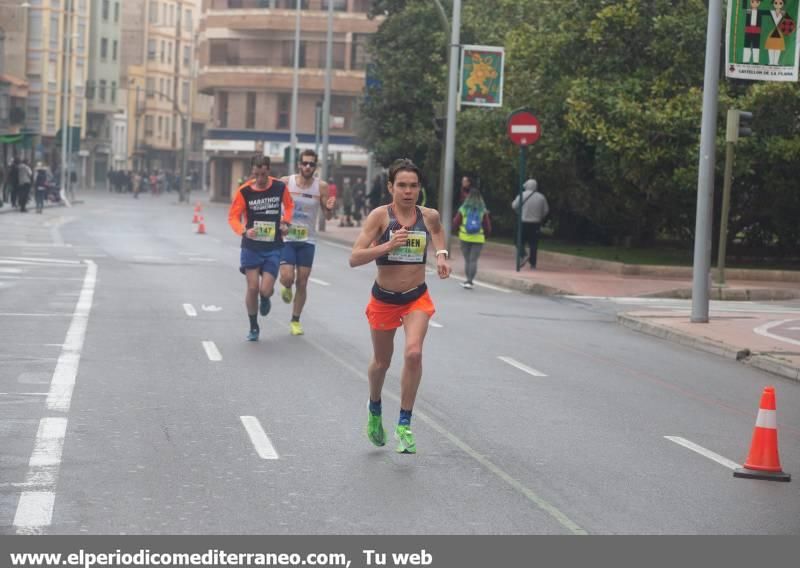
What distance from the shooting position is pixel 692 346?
802 inches

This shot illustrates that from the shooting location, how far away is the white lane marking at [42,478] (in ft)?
27.2

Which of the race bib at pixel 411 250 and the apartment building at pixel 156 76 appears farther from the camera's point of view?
the apartment building at pixel 156 76

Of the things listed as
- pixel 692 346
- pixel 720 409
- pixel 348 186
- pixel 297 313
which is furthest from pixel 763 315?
pixel 348 186

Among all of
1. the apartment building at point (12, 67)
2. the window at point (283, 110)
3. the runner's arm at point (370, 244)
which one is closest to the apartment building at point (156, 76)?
the apartment building at point (12, 67)

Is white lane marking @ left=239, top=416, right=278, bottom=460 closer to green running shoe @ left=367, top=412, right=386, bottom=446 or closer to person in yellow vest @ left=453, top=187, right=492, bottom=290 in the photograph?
green running shoe @ left=367, top=412, right=386, bottom=446

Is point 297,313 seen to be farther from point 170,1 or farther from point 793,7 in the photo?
point 170,1

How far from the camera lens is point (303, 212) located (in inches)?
736

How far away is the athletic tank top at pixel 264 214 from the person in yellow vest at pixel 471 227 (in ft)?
35.3

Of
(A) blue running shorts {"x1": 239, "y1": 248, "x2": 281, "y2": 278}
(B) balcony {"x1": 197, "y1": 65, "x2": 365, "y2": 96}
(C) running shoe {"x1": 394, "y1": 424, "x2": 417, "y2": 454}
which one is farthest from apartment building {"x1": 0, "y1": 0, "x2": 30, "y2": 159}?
(C) running shoe {"x1": 394, "y1": 424, "x2": 417, "y2": 454}

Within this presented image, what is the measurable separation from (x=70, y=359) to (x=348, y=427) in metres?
4.41

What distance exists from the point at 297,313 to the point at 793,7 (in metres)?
7.89

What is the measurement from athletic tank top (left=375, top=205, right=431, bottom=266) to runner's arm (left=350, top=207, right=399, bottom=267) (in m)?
0.06

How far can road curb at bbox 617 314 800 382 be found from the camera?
57.9ft

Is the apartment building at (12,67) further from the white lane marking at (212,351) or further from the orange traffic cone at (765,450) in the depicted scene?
the orange traffic cone at (765,450)
